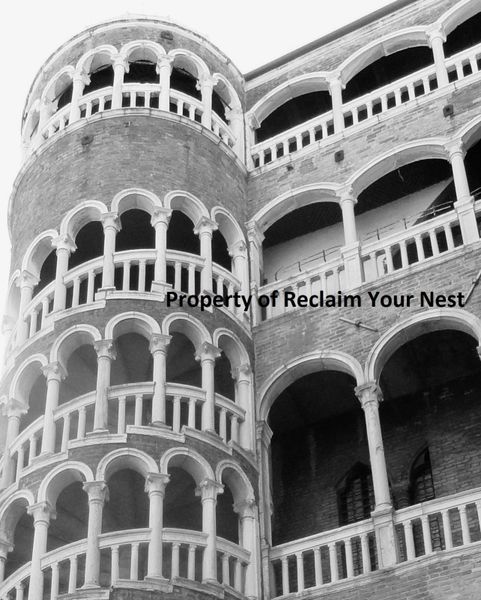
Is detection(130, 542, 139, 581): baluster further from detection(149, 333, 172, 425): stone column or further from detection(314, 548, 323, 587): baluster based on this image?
detection(314, 548, 323, 587): baluster

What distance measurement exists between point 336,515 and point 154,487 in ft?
13.9

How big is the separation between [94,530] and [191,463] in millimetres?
2055

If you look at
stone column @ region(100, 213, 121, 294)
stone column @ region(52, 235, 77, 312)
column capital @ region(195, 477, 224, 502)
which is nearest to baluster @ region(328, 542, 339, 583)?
column capital @ region(195, 477, 224, 502)

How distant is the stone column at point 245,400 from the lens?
60.4ft

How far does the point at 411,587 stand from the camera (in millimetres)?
15367

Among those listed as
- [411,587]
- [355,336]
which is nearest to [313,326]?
[355,336]

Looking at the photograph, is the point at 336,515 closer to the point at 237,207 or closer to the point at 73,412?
the point at 73,412

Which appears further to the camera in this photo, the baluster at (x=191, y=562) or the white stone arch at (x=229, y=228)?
the white stone arch at (x=229, y=228)

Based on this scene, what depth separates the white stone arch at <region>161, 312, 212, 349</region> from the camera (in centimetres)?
1862

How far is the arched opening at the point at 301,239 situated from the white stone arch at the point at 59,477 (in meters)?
7.19

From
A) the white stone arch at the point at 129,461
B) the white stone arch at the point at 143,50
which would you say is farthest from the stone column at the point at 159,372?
the white stone arch at the point at 143,50

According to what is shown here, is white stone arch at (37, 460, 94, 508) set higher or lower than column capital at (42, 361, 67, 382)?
lower

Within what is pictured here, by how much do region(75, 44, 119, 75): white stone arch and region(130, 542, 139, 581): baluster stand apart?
11476 mm

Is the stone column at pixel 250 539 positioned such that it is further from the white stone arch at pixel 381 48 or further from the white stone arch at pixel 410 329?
the white stone arch at pixel 381 48
